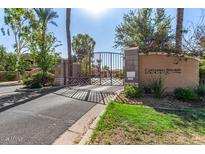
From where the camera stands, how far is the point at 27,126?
18.1 ft

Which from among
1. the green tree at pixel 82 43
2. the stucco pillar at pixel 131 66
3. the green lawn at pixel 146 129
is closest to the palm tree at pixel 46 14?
the stucco pillar at pixel 131 66

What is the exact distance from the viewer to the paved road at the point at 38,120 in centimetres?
471

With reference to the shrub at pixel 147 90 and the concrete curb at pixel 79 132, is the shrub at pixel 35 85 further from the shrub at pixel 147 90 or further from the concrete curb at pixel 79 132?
the concrete curb at pixel 79 132

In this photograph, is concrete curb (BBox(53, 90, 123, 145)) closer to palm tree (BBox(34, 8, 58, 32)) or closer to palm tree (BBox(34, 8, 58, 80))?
palm tree (BBox(34, 8, 58, 80))

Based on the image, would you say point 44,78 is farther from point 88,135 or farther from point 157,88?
point 88,135

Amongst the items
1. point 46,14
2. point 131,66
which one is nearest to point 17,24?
point 46,14

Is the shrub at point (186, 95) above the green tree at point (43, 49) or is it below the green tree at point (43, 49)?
below

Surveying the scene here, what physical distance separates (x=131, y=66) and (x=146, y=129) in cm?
581

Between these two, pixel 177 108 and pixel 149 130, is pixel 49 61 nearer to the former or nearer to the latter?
pixel 177 108

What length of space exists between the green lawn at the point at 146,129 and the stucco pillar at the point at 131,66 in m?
3.72

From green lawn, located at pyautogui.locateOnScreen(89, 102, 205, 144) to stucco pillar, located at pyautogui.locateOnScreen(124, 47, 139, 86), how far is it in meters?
3.72

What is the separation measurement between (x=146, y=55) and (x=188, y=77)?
7.84ft

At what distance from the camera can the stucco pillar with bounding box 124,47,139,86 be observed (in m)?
10.6

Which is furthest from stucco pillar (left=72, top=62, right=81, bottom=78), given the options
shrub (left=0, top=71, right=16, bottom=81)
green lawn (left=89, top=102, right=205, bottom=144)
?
shrub (left=0, top=71, right=16, bottom=81)
